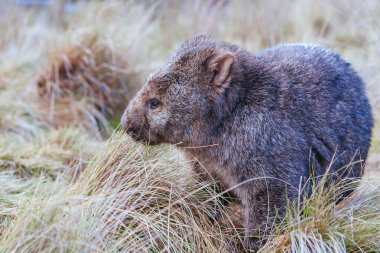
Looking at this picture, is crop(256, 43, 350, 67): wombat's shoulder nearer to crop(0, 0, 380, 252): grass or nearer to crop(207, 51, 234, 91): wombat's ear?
crop(207, 51, 234, 91): wombat's ear

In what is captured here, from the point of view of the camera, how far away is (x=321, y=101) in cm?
454

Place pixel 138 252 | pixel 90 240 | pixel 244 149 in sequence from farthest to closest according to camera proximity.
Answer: pixel 244 149 < pixel 138 252 < pixel 90 240

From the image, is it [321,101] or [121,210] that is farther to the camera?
[321,101]

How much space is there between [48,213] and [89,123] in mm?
3710

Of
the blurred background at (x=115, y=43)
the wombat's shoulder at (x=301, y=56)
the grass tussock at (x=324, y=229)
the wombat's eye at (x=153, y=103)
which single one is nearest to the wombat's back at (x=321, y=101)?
the wombat's shoulder at (x=301, y=56)

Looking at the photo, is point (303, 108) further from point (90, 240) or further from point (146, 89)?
point (90, 240)

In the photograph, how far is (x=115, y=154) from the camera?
4488 mm

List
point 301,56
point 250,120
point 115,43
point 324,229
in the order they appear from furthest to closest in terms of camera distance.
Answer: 1. point 115,43
2. point 301,56
3. point 250,120
4. point 324,229

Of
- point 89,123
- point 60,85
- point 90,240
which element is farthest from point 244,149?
point 60,85

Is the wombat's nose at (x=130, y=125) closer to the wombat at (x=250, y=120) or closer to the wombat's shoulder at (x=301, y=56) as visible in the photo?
the wombat at (x=250, y=120)

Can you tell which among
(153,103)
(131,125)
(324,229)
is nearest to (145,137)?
(131,125)

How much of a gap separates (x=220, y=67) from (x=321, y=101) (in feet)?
2.45

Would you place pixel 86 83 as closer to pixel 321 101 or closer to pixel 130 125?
pixel 130 125

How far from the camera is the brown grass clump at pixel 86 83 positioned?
720 cm
